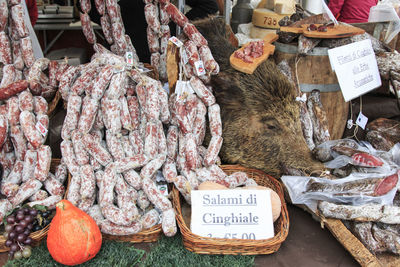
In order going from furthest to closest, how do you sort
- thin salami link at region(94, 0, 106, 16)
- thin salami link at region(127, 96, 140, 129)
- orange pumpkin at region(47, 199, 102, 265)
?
thin salami link at region(94, 0, 106, 16)
thin salami link at region(127, 96, 140, 129)
orange pumpkin at region(47, 199, 102, 265)

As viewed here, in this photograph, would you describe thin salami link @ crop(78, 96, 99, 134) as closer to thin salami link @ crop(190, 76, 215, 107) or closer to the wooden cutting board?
thin salami link @ crop(190, 76, 215, 107)

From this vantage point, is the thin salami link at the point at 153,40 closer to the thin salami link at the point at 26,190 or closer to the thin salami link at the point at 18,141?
the thin salami link at the point at 18,141

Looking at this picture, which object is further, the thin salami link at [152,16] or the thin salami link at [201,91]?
the thin salami link at [152,16]

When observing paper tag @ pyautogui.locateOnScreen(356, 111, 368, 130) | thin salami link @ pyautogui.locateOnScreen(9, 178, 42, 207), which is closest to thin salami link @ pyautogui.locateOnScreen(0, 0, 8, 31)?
thin salami link @ pyautogui.locateOnScreen(9, 178, 42, 207)

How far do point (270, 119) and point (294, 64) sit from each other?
461 millimetres

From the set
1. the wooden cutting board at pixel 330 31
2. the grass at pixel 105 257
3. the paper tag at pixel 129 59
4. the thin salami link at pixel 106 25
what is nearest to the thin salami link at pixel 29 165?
the grass at pixel 105 257

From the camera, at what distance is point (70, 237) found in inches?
60.3

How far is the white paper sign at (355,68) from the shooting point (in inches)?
86.4

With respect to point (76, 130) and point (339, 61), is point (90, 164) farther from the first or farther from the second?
point (339, 61)

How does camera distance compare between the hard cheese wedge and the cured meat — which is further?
the hard cheese wedge

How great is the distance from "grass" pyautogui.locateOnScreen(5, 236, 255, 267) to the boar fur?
0.68 m

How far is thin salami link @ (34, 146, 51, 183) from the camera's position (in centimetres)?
189

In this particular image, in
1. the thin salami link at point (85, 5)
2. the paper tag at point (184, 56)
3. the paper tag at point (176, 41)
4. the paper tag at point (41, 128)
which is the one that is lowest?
the paper tag at point (41, 128)

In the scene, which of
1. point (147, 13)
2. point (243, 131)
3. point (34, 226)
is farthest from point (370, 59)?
point (34, 226)
